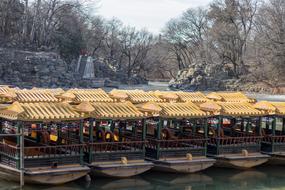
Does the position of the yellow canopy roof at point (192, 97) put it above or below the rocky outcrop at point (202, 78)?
below

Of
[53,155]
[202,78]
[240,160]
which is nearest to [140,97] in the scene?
[240,160]

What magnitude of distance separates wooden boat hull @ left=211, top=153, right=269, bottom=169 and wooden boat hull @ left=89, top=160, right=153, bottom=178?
344 cm

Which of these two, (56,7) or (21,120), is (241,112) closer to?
(21,120)

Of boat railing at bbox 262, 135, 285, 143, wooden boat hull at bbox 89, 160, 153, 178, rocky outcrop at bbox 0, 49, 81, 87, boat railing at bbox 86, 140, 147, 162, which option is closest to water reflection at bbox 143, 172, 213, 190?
wooden boat hull at bbox 89, 160, 153, 178

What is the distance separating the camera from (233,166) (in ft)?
64.5

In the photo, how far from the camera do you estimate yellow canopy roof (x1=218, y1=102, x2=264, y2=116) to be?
65.0 feet

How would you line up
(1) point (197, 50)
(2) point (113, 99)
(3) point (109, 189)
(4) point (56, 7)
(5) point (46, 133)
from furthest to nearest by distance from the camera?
1. (1) point (197, 50)
2. (4) point (56, 7)
3. (2) point (113, 99)
4. (5) point (46, 133)
5. (3) point (109, 189)

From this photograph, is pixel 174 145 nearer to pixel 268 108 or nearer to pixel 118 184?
pixel 118 184

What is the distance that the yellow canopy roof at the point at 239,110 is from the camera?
779 inches

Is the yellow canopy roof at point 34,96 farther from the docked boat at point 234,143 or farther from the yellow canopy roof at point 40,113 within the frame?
the docked boat at point 234,143

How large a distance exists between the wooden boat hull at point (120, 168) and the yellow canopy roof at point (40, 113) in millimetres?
1850

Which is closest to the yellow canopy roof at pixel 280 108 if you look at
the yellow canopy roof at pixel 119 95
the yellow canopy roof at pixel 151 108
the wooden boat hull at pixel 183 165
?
the wooden boat hull at pixel 183 165

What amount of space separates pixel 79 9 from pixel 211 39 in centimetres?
2251

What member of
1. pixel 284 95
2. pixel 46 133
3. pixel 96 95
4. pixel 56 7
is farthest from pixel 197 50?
pixel 46 133
